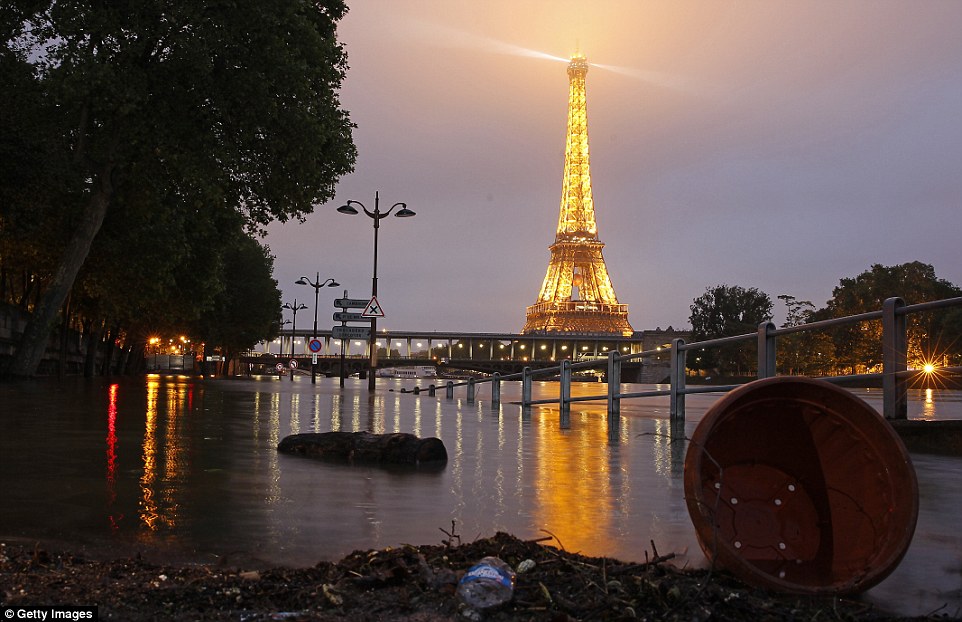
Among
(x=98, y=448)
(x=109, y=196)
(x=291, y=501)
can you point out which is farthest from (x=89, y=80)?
(x=291, y=501)

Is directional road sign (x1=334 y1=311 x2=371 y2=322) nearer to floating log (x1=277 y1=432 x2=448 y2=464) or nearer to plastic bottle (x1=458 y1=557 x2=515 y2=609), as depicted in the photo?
floating log (x1=277 y1=432 x2=448 y2=464)

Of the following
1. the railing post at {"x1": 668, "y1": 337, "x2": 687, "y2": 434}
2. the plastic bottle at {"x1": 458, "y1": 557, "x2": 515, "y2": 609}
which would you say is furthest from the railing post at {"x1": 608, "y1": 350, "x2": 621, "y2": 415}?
the plastic bottle at {"x1": 458, "y1": 557, "x2": 515, "y2": 609}

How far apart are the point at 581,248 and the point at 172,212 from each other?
9949cm

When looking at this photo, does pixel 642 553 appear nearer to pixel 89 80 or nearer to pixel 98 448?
pixel 98 448

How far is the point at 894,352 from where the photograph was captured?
625cm

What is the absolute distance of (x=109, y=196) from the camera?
23688 mm

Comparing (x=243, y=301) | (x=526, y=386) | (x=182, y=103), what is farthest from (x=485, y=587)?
(x=243, y=301)

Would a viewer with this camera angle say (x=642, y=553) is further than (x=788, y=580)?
Yes

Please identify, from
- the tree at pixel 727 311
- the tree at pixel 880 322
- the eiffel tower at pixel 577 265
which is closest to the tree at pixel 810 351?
the tree at pixel 880 322

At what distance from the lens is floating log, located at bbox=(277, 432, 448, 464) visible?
250 inches

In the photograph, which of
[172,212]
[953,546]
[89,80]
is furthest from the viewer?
[172,212]

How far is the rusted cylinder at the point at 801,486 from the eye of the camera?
281 cm

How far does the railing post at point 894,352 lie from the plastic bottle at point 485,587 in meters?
4.66

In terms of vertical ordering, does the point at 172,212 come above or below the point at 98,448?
above
